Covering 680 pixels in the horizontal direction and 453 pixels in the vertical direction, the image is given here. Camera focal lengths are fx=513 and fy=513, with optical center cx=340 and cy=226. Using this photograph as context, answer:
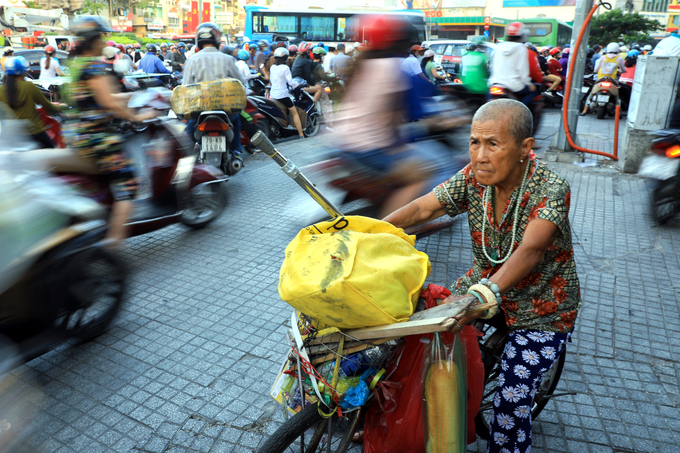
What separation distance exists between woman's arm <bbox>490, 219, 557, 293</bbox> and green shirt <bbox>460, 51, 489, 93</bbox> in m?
6.94

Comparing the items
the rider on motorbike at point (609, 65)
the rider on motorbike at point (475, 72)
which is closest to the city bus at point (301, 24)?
the rider on motorbike at point (609, 65)

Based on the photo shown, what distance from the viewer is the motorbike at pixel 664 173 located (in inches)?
209

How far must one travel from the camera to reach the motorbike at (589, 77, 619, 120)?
12680 mm

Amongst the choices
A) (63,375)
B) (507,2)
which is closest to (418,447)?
(63,375)

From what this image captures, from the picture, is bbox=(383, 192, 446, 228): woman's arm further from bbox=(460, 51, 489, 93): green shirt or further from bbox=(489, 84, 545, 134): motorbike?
bbox=(460, 51, 489, 93): green shirt

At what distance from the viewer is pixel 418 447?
6.06 ft

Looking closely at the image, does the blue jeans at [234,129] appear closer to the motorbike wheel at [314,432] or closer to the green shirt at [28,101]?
the green shirt at [28,101]

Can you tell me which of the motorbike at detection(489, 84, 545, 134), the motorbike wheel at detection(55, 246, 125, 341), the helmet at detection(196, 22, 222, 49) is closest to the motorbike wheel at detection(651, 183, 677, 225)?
the motorbike at detection(489, 84, 545, 134)

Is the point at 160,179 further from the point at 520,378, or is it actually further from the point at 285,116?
the point at 285,116

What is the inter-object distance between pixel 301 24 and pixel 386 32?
834 inches

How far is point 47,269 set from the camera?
2.90 meters

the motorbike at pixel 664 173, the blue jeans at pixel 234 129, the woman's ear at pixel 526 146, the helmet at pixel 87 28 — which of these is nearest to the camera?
the woman's ear at pixel 526 146

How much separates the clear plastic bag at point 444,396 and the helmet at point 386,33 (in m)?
2.67

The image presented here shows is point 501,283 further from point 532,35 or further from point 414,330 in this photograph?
point 532,35
